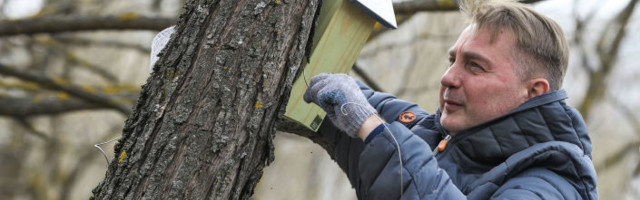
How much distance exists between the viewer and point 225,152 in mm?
1611

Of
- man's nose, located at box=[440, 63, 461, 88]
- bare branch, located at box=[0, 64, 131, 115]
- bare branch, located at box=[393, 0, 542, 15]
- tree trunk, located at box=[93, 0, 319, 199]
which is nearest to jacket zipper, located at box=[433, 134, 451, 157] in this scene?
man's nose, located at box=[440, 63, 461, 88]

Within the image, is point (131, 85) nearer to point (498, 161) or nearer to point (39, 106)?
point (39, 106)

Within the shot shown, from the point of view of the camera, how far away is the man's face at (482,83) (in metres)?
2.01

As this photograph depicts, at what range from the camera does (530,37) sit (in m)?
2.01

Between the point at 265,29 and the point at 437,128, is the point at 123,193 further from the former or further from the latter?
the point at 437,128

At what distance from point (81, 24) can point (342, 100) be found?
8.70 ft

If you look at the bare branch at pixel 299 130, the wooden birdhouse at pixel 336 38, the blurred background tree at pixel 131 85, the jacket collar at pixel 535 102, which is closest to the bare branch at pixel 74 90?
the blurred background tree at pixel 131 85

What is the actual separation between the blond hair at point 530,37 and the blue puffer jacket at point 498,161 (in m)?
0.11

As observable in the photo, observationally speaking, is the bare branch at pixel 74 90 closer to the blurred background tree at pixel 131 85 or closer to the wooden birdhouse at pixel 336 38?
the blurred background tree at pixel 131 85

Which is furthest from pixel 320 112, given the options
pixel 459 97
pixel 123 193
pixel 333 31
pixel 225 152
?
pixel 123 193

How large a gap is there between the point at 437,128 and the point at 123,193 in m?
1.09

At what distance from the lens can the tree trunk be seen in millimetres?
1576

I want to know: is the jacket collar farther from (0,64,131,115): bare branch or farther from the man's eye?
(0,64,131,115): bare branch

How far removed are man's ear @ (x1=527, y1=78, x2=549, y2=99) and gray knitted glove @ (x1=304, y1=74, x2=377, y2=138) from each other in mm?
552
